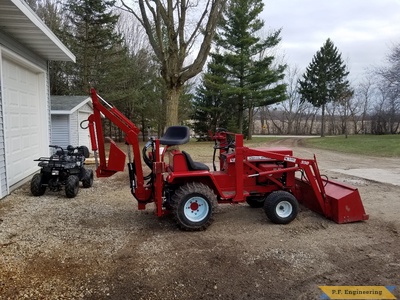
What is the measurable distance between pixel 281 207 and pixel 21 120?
6121 millimetres

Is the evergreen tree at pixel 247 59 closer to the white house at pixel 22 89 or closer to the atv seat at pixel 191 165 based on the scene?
the white house at pixel 22 89

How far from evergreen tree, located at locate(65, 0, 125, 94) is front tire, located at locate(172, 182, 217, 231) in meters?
18.2

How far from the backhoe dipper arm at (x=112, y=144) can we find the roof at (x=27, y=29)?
2.47 meters

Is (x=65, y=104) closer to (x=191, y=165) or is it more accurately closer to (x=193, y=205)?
(x=191, y=165)

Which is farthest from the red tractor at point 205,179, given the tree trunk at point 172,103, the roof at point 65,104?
the roof at point 65,104

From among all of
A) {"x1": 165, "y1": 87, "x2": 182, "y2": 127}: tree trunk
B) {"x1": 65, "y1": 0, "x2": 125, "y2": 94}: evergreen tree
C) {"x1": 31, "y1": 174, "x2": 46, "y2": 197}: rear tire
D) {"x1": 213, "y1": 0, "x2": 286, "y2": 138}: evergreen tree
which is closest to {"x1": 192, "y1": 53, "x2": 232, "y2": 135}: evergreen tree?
{"x1": 213, "y1": 0, "x2": 286, "y2": 138}: evergreen tree

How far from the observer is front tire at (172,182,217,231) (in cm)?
433

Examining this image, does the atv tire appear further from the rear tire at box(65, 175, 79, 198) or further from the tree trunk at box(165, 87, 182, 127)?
the tree trunk at box(165, 87, 182, 127)

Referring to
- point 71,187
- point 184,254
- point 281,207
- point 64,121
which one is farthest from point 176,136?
point 64,121

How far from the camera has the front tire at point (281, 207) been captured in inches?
183

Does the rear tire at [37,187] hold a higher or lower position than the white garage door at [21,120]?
lower

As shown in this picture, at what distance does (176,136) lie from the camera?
185 inches

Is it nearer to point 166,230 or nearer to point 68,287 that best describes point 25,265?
point 68,287

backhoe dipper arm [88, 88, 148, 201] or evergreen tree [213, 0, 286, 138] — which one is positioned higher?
evergreen tree [213, 0, 286, 138]
